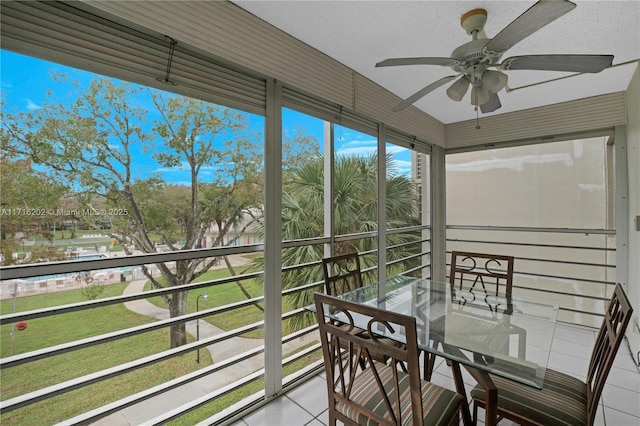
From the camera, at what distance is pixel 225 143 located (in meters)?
1.92

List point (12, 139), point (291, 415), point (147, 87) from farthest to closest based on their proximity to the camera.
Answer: point (291, 415)
point (147, 87)
point (12, 139)

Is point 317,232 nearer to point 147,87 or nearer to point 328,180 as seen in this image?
point 328,180

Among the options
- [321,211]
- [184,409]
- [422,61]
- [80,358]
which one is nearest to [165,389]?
[184,409]

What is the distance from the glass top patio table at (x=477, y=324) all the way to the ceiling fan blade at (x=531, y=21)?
4.59ft

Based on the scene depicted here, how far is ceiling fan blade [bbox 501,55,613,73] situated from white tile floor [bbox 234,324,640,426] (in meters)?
2.01

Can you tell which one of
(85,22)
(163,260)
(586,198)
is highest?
(85,22)

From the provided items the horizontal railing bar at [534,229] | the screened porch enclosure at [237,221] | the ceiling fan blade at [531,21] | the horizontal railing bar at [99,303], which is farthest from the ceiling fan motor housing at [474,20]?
the horizontal railing bar at [534,229]

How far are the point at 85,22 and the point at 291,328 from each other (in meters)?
2.36

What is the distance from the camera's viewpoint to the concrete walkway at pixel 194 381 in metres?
1.54

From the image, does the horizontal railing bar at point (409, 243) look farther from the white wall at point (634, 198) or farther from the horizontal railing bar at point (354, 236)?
the white wall at point (634, 198)

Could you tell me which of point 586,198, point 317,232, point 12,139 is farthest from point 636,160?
point 12,139

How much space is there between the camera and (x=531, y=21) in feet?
3.76

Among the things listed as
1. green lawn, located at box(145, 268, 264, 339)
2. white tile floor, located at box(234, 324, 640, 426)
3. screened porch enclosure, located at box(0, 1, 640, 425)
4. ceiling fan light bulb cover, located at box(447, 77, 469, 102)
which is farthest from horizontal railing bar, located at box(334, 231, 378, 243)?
ceiling fan light bulb cover, located at box(447, 77, 469, 102)

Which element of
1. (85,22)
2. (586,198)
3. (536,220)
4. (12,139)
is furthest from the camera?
(536,220)
